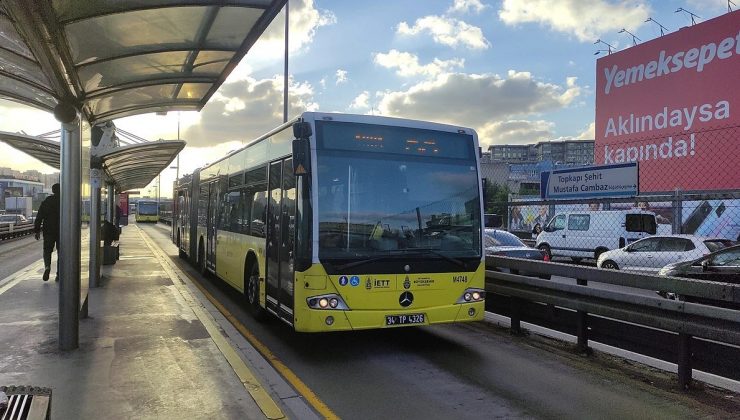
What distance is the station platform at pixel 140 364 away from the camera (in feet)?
15.8

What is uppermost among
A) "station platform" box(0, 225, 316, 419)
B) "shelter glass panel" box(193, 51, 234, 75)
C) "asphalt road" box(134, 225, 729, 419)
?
"shelter glass panel" box(193, 51, 234, 75)

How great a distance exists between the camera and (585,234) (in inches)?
894

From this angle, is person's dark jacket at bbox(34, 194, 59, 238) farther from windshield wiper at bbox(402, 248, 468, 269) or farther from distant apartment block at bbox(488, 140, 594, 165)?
distant apartment block at bbox(488, 140, 594, 165)

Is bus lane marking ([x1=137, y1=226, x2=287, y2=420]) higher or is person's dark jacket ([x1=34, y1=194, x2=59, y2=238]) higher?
person's dark jacket ([x1=34, y1=194, x2=59, y2=238])

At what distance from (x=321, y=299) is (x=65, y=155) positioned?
3314 mm

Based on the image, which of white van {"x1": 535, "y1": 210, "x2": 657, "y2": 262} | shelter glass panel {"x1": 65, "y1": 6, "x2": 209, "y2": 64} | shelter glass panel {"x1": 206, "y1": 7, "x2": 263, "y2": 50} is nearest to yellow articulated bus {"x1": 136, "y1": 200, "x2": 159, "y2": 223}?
white van {"x1": 535, "y1": 210, "x2": 657, "y2": 262}

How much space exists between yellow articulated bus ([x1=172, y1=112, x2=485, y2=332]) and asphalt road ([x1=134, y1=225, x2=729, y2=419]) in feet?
1.60

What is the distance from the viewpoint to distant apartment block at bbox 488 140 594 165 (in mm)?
81994

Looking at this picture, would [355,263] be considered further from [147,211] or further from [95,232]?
[147,211]

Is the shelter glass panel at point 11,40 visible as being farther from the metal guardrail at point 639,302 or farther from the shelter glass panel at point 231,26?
the metal guardrail at point 639,302

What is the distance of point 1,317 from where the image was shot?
27.1 ft

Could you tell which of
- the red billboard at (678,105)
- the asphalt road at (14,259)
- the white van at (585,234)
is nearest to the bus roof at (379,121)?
the asphalt road at (14,259)

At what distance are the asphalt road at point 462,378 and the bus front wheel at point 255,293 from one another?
40cm

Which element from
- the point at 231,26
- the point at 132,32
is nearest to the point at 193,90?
the point at 231,26
